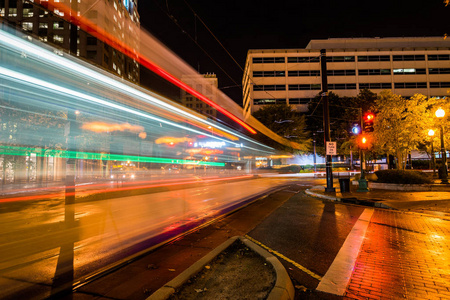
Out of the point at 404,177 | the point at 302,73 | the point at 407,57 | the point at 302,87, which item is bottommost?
the point at 404,177

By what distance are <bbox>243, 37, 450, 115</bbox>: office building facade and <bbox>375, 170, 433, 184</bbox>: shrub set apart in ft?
143

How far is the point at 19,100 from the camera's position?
8.34 m

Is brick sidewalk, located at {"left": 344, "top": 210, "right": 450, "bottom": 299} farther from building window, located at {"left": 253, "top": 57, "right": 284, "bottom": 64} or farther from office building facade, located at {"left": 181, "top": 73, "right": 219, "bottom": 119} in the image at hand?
building window, located at {"left": 253, "top": 57, "right": 284, "bottom": 64}

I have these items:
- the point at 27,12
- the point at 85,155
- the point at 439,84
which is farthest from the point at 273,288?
the point at 27,12

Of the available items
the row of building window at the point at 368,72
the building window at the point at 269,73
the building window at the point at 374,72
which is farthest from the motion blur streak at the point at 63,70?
the building window at the point at 374,72

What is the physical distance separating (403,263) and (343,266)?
1.15 meters

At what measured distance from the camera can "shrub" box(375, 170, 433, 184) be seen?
15.3m

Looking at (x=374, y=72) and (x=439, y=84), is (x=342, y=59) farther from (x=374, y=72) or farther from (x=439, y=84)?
(x=439, y=84)

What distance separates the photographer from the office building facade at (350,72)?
58750 millimetres

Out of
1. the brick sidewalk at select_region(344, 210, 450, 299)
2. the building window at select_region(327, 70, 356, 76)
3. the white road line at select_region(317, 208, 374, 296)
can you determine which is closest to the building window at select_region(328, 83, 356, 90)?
the building window at select_region(327, 70, 356, 76)

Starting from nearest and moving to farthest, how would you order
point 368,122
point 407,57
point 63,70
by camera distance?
point 63,70 < point 368,122 < point 407,57

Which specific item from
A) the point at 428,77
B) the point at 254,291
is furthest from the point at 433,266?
the point at 428,77

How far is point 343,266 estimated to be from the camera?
4.57 meters

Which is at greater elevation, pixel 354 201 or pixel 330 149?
pixel 330 149
